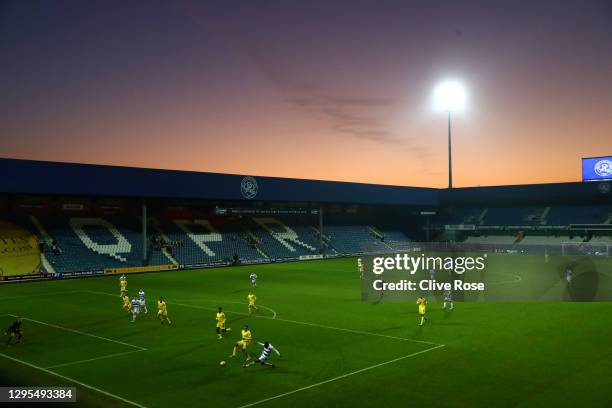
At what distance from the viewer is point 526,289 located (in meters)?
39.2

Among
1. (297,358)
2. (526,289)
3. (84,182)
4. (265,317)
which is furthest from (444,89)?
(297,358)

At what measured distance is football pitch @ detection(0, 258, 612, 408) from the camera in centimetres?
1603

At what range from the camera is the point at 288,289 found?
40.4 meters

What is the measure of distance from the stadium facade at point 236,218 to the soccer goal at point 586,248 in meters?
0.29

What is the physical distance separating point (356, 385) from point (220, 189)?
151 feet

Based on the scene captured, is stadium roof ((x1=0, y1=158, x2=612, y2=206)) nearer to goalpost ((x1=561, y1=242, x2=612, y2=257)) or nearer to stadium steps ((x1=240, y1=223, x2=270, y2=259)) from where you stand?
stadium steps ((x1=240, y1=223, x2=270, y2=259))

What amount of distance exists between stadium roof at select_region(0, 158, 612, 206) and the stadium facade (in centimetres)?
11

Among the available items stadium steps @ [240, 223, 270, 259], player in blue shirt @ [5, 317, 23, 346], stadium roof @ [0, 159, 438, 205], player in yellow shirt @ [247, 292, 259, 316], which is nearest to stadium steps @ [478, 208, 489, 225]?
stadium roof @ [0, 159, 438, 205]

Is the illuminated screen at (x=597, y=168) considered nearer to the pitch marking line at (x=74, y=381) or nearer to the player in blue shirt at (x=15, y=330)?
the player in blue shirt at (x=15, y=330)

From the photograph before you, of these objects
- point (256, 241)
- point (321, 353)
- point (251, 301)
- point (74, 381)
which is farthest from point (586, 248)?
point (74, 381)

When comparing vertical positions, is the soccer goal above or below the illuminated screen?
below

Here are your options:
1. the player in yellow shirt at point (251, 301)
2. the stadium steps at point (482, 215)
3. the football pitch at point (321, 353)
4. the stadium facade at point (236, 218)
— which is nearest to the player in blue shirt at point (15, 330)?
the football pitch at point (321, 353)

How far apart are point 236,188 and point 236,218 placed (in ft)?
36.8

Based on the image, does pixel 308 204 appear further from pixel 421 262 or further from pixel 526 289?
pixel 526 289
